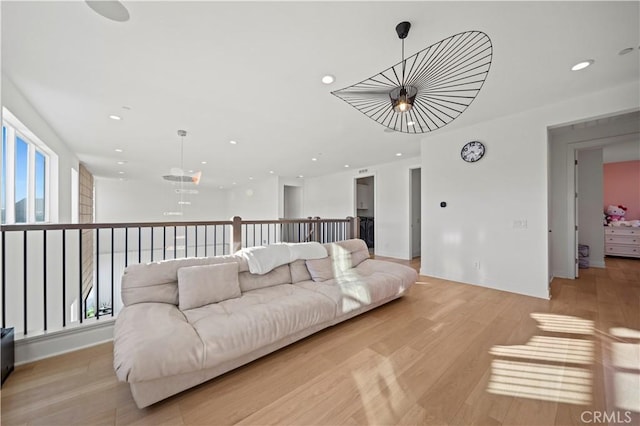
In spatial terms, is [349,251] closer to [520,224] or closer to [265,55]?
[520,224]

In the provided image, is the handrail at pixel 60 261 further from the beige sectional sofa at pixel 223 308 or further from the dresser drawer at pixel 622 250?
the dresser drawer at pixel 622 250

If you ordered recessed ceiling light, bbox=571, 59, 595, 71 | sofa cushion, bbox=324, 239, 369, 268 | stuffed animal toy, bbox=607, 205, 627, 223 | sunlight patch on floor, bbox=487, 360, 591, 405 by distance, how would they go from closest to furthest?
sunlight patch on floor, bbox=487, 360, 591, 405, recessed ceiling light, bbox=571, 59, 595, 71, sofa cushion, bbox=324, 239, 369, 268, stuffed animal toy, bbox=607, 205, 627, 223

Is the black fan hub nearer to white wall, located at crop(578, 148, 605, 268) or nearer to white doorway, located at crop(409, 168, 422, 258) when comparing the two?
white doorway, located at crop(409, 168, 422, 258)

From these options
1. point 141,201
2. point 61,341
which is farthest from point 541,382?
point 141,201

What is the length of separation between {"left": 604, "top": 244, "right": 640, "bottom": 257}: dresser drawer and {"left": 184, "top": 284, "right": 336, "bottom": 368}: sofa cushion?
26.3 ft

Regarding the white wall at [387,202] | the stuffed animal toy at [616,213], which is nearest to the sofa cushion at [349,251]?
the white wall at [387,202]

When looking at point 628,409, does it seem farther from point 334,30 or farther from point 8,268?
point 8,268

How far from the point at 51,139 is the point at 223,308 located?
436cm

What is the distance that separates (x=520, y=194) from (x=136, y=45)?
4894mm

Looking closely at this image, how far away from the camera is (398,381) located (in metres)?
1.71

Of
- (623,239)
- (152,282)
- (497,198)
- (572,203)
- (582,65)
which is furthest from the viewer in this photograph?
(623,239)

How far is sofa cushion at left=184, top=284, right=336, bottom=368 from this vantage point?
1662 mm

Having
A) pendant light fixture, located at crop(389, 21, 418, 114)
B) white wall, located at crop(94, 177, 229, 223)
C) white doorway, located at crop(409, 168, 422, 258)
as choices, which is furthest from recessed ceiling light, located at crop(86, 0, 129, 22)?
white wall, located at crop(94, 177, 229, 223)

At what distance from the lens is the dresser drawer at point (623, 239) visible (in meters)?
5.64
